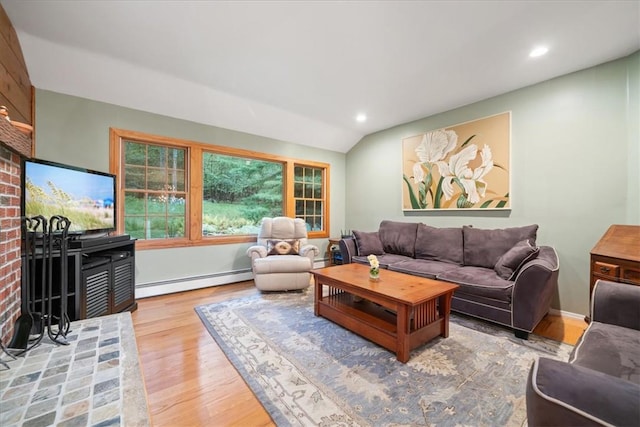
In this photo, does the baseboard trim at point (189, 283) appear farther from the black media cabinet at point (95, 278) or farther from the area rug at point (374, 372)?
the area rug at point (374, 372)

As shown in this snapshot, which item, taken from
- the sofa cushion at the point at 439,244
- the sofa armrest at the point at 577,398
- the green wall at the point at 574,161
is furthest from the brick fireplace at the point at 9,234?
the sofa cushion at the point at 439,244

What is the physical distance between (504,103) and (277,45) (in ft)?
9.33

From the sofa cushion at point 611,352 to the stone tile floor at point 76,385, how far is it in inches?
79.8

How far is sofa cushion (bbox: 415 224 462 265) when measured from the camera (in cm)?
333

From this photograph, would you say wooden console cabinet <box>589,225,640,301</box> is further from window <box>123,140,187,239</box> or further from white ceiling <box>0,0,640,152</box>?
window <box>123,140,187,239</box>

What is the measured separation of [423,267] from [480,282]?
67cm

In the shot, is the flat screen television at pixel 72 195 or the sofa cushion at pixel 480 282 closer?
the flat screen television at pixel 72 195

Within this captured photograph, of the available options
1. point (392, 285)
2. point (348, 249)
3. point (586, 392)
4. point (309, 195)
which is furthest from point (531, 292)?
point (309, 195)

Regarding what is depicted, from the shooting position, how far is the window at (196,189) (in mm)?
3334

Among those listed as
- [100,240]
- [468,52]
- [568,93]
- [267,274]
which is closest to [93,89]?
[100,240]

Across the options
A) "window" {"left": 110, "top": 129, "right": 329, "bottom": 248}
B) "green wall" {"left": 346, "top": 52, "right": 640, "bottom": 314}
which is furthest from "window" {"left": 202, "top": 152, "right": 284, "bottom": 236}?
"green wall" {"left": 346, "top": 52, "right": 640, "bottom": 314}

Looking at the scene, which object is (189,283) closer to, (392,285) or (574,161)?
(392,285)

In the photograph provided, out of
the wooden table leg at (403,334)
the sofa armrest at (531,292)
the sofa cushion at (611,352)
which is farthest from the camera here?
the sofa armrest at (531,292)

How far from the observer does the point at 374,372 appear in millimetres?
1773
